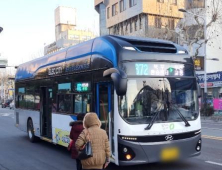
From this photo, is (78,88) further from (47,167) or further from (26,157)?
(26,157)

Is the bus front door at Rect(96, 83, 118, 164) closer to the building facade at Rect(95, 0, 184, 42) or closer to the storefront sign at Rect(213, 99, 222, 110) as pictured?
the storefront sign at Rect(213, 99, 222, 110)

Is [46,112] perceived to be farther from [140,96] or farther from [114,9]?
[114,9]

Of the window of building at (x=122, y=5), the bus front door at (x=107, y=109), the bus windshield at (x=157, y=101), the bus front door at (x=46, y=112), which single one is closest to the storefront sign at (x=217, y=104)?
the bus front door at (x=46, y=112)

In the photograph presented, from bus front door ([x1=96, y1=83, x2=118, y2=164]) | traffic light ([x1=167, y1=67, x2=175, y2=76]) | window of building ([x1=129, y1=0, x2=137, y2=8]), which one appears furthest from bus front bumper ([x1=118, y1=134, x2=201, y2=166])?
window of building ([x1=129, y1=0, x2=137, y2=8])

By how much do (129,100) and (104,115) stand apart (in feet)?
2.70

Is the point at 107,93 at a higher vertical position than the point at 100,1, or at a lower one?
lower

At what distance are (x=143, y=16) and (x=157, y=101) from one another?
115 feet

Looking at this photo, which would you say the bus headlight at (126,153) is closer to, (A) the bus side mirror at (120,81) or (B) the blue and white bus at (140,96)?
(B) the blue and white bus at (140,96)

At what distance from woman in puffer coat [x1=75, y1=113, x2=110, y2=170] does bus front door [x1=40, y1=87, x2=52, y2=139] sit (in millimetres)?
6151

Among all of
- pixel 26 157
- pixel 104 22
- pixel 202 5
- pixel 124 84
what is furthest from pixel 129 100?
pixel 104 22

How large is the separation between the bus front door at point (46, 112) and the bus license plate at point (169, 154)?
4.99 meters

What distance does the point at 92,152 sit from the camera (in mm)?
4535

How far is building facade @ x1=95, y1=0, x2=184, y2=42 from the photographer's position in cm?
3687

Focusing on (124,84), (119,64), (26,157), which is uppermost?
(119,64)
